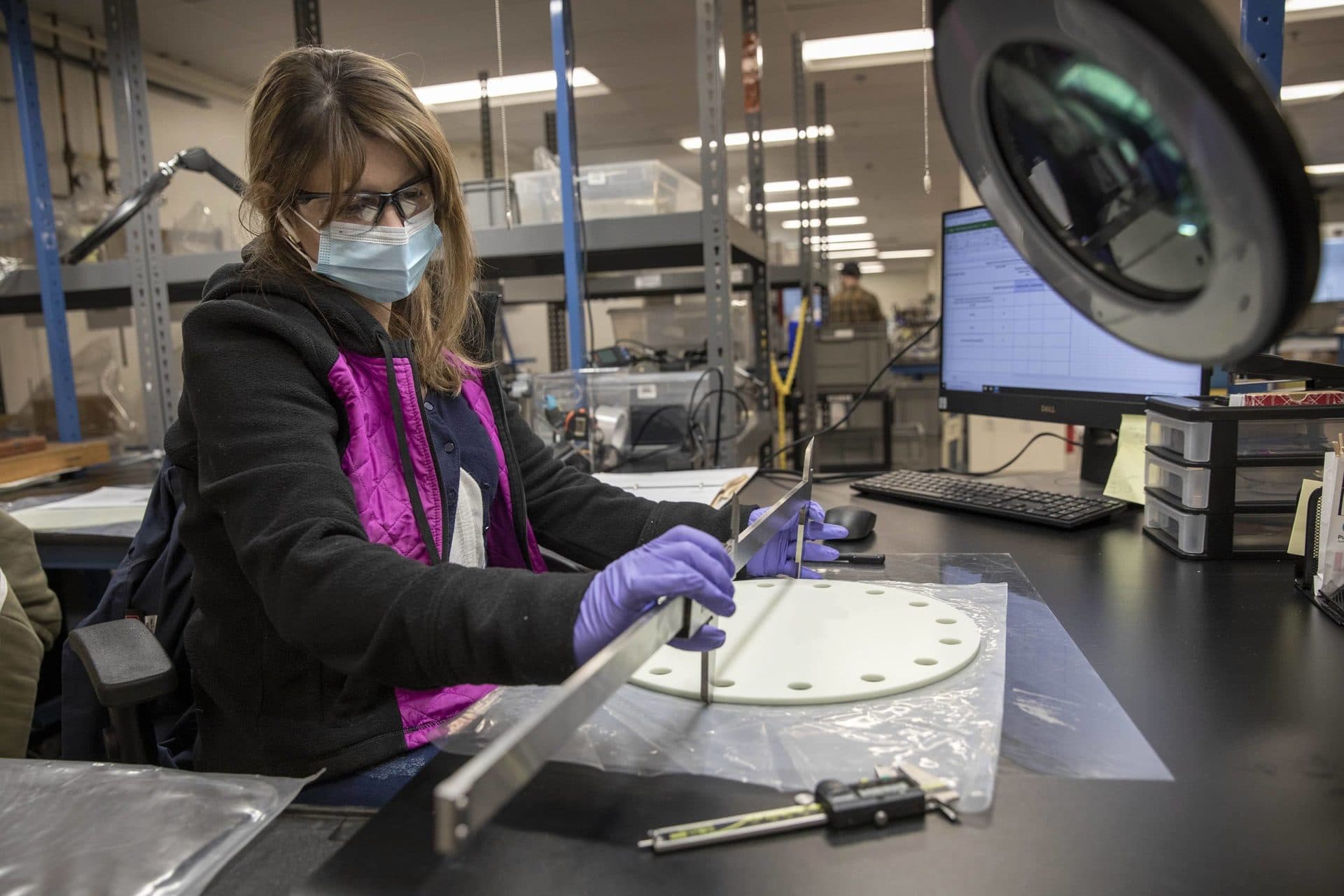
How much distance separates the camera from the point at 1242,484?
41.4 inches

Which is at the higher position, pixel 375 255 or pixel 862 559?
pixel 375 255

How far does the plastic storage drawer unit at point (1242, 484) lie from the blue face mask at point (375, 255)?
3.06 feet

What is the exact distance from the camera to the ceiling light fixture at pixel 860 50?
428 cm

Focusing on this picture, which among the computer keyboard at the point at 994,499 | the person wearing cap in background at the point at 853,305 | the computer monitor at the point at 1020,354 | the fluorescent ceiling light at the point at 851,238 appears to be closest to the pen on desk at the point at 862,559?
the computer keyboard at the point at 994,499

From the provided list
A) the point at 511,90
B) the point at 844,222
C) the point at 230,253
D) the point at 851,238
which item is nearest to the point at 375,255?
the point at 230,253

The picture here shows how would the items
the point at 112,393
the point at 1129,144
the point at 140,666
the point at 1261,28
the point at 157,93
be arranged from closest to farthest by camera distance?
the point at 1129,144 < the point at 140,666 < the point at 1261,28 < the point at 112,393 < the point at 157,93

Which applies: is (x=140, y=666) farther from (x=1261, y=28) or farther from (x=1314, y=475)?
(x=1261, y=28)

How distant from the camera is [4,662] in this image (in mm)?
1087

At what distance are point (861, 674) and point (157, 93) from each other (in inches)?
198

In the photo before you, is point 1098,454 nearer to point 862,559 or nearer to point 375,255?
point 862,559

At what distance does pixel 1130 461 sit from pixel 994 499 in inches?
9.1

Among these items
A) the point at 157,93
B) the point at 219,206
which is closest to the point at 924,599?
the point at 219,206

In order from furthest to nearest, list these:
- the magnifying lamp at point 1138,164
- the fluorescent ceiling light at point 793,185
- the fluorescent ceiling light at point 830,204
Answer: the fluorescent ceiling light at point 830,204 < the fluorescent ceiling light at point 793,185 < the magnifying lamp at point 1138,164

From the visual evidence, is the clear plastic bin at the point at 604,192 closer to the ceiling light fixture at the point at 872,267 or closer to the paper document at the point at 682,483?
the paper document at the point at 682,483
